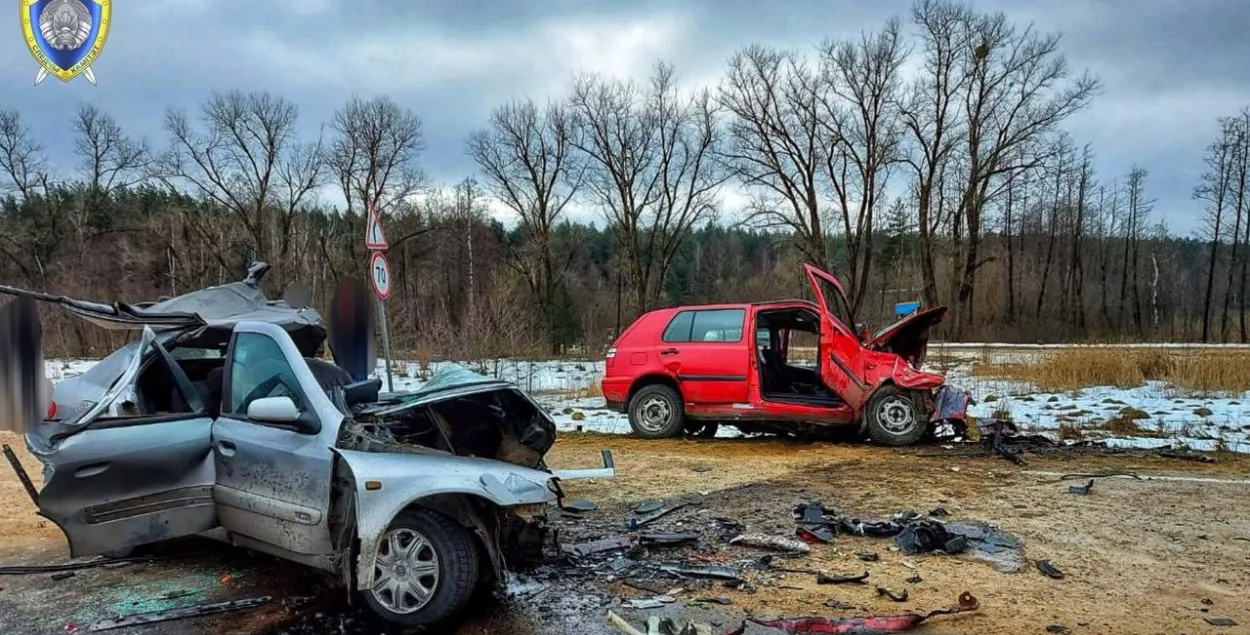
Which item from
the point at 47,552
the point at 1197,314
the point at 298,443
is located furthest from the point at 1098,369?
the point at 1197,314

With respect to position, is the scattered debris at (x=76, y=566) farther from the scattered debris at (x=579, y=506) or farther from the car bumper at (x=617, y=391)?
the car bumper at (x=617, y=391)

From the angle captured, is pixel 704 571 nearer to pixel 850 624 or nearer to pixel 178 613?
pixel 850 624

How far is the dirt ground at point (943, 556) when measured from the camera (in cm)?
404

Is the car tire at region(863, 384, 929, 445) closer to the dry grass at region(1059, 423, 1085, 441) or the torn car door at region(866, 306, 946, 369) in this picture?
the torn car door at region(866, 306, 946, 369)

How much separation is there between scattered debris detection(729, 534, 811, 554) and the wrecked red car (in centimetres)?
440

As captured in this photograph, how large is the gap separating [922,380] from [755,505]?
3879mm

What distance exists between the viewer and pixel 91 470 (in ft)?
13.5

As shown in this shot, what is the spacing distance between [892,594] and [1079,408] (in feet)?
33.4

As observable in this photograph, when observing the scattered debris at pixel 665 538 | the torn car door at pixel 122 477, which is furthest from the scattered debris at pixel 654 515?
the torn car door at pixel 122 477

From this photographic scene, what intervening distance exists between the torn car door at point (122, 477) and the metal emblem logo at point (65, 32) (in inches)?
313

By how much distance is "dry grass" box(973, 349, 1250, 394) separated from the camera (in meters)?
13.5

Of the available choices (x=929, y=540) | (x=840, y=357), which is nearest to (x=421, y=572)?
(x=929, y=540)

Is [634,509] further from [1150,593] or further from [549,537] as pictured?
[1150,593]

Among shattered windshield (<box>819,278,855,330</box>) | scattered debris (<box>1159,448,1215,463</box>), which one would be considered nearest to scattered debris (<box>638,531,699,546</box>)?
shattered windshield (<box>819,278,855,330</box>)
